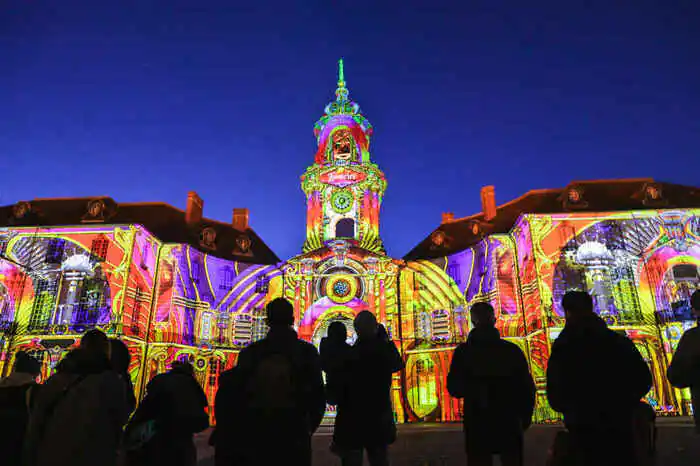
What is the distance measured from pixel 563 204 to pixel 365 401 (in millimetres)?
23937

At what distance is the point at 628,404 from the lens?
3229 millimetres

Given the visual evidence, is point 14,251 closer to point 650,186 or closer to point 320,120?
point 320,120

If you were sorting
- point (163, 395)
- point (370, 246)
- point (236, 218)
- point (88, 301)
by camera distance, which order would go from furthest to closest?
point (236, 218) < point (370, 246) < point (88, 301) < point (163, 395)

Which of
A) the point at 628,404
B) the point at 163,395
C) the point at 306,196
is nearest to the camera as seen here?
the point at 628,404

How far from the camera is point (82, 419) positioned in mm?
3609

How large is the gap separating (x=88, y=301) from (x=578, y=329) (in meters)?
24.0

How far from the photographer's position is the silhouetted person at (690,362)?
500cm

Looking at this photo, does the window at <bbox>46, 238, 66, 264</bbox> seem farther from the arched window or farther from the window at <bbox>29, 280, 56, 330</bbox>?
the arched window

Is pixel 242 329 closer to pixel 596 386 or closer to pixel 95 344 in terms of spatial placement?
pixel 95 344

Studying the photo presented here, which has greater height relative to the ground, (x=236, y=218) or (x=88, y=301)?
(x=236, y=218)

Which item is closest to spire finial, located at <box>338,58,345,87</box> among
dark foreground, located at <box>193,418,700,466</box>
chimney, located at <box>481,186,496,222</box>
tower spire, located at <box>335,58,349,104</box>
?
tower spire, located at <box>335,58,349,104</box>

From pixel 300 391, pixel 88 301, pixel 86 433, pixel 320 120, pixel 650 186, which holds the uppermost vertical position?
pixel 320 120

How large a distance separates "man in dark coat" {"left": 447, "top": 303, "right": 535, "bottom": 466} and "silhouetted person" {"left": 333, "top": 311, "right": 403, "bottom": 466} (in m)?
0.81

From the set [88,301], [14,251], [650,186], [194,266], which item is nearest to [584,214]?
[650,186]
